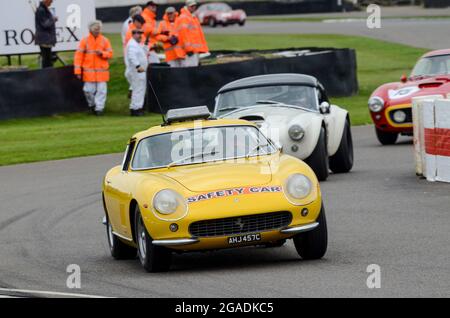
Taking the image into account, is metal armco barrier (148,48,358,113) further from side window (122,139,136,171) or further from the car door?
the car door

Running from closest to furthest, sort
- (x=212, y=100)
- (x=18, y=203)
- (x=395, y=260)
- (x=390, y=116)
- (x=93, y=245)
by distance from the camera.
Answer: (x=395, y=260) → (x=93, y=245) → (x=18, y=203) → (x=390, y=116) → (x=212, y=100)

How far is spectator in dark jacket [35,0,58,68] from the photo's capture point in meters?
26.0

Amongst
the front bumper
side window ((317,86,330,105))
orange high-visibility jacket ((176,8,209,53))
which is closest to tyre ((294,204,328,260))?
the front bumper

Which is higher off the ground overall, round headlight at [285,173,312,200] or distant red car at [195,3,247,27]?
round headlight at [285,173,312,200]

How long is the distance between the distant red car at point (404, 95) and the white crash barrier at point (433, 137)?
2.83m

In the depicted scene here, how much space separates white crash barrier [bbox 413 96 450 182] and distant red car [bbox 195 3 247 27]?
145 feet

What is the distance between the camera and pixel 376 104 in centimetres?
1880

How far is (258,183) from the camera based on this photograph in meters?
9.59

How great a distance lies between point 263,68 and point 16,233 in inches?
522

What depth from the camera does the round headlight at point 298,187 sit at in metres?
9.55

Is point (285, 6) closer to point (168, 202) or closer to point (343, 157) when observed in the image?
point (343, 157)

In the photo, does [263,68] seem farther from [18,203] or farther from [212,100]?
[18,203]

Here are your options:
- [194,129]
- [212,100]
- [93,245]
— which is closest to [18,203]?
[93,245]

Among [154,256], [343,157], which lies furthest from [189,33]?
[154,256]
